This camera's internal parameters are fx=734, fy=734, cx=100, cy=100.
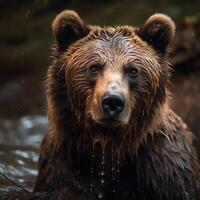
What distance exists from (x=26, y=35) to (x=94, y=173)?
8762 mm

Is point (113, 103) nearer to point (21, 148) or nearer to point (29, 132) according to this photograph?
point (21, 148)

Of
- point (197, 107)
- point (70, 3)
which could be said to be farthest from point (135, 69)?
point (70, 3)

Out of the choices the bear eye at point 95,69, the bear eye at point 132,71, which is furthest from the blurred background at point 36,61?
the bear eye at point 132,71

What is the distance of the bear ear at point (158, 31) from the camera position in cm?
706

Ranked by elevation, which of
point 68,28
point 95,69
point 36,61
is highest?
point 68,28

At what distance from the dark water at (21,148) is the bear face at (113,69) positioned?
1.89m

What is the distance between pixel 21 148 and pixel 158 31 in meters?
4.29

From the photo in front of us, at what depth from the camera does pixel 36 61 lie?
13.9 meters

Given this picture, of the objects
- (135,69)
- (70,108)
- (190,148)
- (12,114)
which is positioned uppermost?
(135,69)

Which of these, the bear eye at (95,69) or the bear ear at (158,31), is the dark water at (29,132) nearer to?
the bear eye at (95,69)

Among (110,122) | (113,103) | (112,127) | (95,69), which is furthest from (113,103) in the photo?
(95,69)

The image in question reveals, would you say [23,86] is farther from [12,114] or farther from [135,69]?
[135,69]

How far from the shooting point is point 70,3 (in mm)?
16562

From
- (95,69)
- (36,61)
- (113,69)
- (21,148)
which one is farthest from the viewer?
(36,61)
